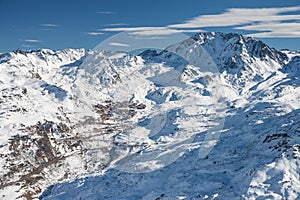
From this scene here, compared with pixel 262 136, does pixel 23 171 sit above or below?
below

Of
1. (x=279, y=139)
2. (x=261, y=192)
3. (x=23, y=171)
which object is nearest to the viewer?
(x=261, y=192)

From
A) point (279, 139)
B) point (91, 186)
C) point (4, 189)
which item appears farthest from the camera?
point (4, 189)

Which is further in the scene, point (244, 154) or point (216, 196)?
point (244, 154)

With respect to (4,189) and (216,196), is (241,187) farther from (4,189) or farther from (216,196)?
(4,189)

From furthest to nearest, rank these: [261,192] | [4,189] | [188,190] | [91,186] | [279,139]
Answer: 1. [4,189]
2. [91,186]
3. [279,139]
4. [188,190]
5. [261,192]

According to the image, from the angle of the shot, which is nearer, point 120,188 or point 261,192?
point 261,192

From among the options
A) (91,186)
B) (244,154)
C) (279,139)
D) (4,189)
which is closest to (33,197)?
(4,189)

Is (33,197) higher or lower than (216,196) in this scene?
lower

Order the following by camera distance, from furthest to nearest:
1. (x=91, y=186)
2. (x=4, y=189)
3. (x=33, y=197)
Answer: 1. (x=4, y=189)
2. (x=33, y=197)
3. (x=91, y=186)

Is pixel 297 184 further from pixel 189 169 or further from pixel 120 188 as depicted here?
pixel 120 188

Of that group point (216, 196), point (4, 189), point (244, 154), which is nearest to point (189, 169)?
point (244, 154)
